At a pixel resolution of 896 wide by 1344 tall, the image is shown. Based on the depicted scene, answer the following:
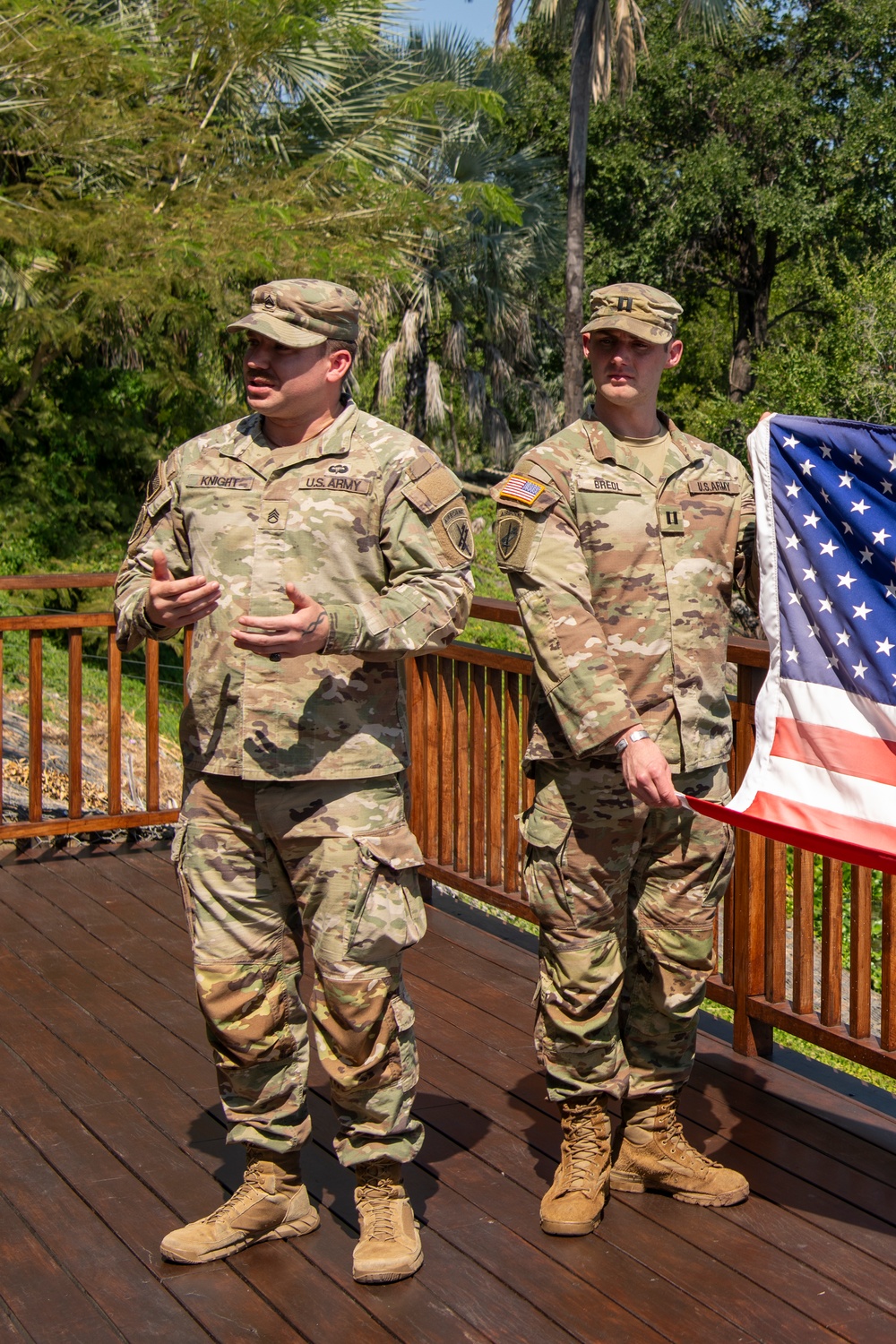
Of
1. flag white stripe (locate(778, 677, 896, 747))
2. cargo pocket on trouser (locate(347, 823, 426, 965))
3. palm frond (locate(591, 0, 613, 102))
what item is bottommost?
cargo pocket on trouser (locate(347, 823, 426, 965))

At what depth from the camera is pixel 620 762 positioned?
2994 mm

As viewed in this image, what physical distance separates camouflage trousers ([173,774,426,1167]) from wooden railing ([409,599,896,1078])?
1.09 m

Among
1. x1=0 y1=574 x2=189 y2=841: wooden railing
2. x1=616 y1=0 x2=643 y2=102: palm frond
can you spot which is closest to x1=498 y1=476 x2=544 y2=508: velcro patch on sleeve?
x1=0 y1=574 x2=189 y2=841: wooden railing

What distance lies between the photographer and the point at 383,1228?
2.89 meters

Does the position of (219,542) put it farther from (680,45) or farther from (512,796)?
(680,45)

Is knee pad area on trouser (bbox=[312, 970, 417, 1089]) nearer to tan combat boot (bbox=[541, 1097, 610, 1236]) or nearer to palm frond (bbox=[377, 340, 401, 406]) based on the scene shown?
tan combat boot (bbox=[541, 1097, 610, 1236])

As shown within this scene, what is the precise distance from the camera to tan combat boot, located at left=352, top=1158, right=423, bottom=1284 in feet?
9.27

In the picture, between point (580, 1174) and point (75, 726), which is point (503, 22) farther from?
point (580, 1174)

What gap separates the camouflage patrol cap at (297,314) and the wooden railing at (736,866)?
1425 mm

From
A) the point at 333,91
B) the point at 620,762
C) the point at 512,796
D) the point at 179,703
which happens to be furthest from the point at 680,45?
the point at 620,762

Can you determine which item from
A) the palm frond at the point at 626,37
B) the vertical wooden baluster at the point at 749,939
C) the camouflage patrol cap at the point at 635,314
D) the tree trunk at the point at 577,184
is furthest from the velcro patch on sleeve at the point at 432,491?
the palm frond at the point at 626,37

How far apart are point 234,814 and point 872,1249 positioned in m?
1.60

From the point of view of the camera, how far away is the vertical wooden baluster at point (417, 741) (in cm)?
536

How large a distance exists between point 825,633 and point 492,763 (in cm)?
211
